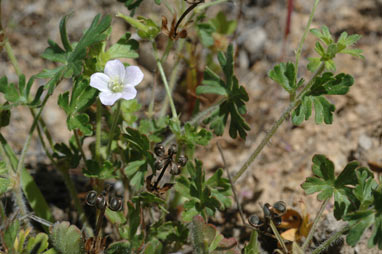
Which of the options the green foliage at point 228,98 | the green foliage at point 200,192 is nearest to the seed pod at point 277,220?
the green foliage at point 200,192

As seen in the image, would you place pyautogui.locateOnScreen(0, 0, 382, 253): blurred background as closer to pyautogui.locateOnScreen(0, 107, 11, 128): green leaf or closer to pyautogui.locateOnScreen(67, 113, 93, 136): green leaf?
pyautogui.locateOnScreen(0, 107, 11, 128): green leaf

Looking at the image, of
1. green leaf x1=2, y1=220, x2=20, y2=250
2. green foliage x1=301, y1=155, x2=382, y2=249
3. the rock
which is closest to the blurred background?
the rock

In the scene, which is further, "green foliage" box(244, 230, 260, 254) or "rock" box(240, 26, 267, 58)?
"rock" box(240, 26, 267, 58)

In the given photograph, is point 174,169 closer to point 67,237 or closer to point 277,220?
point 67,237

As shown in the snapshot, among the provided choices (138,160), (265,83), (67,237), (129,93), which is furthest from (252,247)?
(265,83)

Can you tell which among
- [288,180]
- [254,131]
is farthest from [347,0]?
[288,180]
